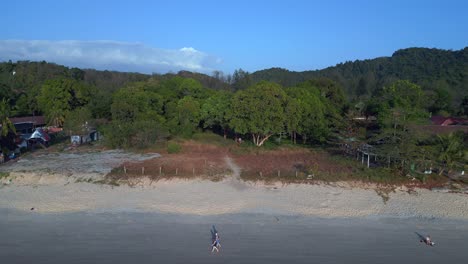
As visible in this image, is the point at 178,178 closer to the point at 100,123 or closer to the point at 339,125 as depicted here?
the point at 339,125

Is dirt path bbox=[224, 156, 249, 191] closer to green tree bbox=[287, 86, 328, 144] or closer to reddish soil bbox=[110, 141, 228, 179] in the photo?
Result: reddish soil bbox=[110, 141, 228, 179]

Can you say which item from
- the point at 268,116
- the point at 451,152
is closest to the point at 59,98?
the point at 268,116

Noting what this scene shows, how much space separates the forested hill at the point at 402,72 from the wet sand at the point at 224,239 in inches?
2040

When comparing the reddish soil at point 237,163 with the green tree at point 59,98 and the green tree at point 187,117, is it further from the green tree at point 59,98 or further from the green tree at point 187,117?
the green tree at point 59,98

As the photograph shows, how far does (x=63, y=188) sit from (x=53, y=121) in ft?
90.8

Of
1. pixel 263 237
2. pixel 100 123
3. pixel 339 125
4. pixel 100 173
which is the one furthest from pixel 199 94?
pixel 263 237

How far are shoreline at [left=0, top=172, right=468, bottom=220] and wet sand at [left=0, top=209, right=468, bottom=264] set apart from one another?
2.82ft

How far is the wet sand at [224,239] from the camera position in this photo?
46.9ft

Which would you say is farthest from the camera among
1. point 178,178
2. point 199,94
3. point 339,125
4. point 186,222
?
point 199,94

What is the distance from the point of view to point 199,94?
150 ft

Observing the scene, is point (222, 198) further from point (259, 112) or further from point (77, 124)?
point (77, 124)

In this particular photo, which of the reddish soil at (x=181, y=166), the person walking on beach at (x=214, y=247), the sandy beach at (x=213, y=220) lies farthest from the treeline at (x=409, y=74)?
the person walking on beach at (x=214, y=247)

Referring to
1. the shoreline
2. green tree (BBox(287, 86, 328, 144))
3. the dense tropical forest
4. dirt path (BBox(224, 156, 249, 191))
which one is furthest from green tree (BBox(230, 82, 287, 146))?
the shoreline

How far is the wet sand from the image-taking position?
14297 millimetres
